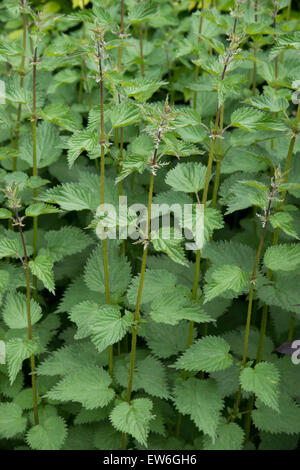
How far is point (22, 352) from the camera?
1.81 metres

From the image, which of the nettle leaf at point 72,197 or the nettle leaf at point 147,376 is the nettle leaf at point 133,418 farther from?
the nettle leaf at point 72,197

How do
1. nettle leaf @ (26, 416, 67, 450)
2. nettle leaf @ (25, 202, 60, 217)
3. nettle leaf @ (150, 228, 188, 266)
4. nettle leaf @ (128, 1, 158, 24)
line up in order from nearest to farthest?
nettle leaf @ (150, 228, 188, 266), nettle leaf @ (25, 202, 60, 217), nettle leaf @ (26, 416, 67, 450), nettle leaf @ (128, 1, 158, 24)

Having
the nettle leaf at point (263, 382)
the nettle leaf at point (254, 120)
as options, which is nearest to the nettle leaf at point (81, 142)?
the nettle leaf at point (254, 120)

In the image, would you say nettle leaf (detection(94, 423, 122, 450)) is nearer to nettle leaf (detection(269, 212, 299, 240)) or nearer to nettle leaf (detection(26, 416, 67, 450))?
nettle leaf (detection(26, 416, 67, 450))

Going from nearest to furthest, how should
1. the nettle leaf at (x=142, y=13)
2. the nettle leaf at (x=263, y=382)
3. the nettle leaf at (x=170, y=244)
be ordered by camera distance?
the nettle leaf at (x=170, y=244) < the nettle leaf at (x=263, y=382) < the nettle leaf at (x=142, y=13)

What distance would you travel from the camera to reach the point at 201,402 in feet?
6.11

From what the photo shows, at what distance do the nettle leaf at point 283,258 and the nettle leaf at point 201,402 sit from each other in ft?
1.79

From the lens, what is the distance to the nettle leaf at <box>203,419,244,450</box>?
6.09ft

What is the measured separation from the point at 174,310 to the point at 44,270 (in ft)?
1.54

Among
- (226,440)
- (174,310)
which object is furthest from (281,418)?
(174,310)

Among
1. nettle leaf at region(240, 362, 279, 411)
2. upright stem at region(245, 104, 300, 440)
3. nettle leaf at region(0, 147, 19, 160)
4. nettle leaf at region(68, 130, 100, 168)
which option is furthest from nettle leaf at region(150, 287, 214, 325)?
nettle leaf at region(0, 147, 19, 160)

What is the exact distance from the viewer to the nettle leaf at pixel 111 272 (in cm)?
199


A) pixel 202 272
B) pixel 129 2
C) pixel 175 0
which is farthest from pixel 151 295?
pixel 175 0

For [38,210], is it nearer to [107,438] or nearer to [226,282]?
[226,282]
